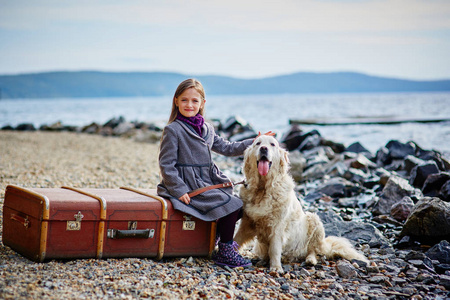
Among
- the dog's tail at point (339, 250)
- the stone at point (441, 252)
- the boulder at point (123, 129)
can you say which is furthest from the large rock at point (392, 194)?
the boulder at point (123, 129)

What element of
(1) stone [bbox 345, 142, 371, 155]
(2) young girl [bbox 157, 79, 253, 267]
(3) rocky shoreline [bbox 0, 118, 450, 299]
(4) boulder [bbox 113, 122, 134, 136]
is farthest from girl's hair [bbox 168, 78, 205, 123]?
(4) boulder [bbox 113, 122, 134, 136]

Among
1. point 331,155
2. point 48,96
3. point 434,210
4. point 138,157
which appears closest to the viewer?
point 434,210

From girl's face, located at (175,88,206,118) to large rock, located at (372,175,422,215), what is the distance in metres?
4.04

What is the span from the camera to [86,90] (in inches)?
6284

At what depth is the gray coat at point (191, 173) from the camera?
438 centimetres

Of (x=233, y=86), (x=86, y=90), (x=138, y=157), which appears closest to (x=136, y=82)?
(x=86, y=90)

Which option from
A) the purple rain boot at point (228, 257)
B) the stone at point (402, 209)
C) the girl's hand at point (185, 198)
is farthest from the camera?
the stone at point (402, 209)

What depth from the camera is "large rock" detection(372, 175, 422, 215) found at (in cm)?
710

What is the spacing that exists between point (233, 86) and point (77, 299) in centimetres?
17228

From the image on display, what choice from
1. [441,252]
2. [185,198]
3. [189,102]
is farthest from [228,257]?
[441,252]

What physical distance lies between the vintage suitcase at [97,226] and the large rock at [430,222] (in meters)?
2.75

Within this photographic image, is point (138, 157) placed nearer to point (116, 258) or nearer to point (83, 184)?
point (83, 184)

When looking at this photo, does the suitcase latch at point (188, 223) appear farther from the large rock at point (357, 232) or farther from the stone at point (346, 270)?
the large rock at point (357, 232)

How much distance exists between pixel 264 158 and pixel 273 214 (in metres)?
0.62
